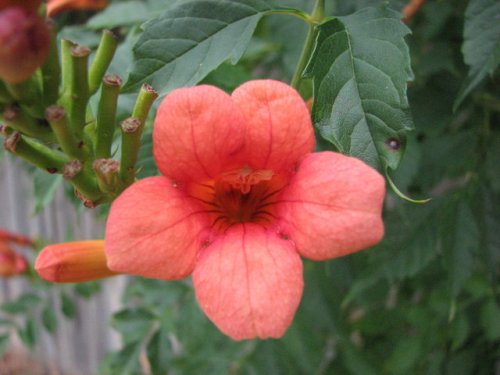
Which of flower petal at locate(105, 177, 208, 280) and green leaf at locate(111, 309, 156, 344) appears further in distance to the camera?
green leaf at locate(111, 309, 156, 344)

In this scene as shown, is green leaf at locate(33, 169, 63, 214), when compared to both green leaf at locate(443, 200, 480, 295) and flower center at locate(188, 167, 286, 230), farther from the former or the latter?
green leaf at locate(443, 200, 480, 295)

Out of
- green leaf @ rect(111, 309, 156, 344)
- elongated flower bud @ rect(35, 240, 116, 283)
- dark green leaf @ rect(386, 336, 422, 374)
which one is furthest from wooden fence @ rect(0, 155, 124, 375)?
elongated flower bud @ rect(35, 240, 116, 283)

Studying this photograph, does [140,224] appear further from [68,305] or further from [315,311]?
[68,305]

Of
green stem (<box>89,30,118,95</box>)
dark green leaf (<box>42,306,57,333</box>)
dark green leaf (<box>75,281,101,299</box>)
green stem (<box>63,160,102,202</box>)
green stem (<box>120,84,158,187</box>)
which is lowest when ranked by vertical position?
dark green leaf (<box>42,306,57,333</box>)

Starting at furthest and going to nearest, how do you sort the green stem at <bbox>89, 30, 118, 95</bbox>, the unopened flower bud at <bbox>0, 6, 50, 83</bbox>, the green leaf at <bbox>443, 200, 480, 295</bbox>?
the green leaf at <bbox>443, 200, 480, 295</bbox> → the green stem at <bbox>89, 30, 118, 95</bbox> → the unopened flower bud at <bbox>0, 6, 50, 83</bbox>

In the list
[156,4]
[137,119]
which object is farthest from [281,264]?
[156,4]

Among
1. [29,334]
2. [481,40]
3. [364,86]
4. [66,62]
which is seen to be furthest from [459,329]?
[29,334]

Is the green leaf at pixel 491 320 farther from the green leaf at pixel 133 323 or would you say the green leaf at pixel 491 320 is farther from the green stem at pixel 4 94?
the green stem at pixel 4 94

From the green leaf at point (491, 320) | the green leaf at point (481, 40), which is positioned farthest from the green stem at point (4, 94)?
the green leaf at point (491, 320)
